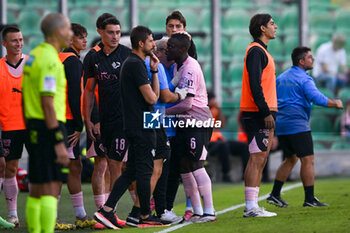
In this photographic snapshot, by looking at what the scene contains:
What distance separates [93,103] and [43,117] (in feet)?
8.66

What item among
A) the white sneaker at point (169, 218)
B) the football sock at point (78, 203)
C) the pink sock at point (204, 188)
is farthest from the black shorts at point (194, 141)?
the football sock at point (78, 203)

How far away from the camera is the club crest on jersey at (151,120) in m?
8.23

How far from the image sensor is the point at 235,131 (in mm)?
17578

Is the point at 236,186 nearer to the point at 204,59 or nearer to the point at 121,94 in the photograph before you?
the point at 204,59

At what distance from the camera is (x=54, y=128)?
21.6ft

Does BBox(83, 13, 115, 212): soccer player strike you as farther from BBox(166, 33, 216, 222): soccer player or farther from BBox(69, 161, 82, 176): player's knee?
BBox(166, 33, 216, 222): soccer player

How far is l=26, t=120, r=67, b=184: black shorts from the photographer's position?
6.67 metres

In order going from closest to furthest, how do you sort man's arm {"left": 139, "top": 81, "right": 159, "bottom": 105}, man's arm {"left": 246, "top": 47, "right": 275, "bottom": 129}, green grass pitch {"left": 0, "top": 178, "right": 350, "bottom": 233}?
green grass pitch {"left": 0, "top": 178, "right": 350, "bottom": 233}
man's arm {"left": 139, "top": 81, "right": 159, "bottom": 105}
man's arm {"left": 246, "top": 47, "right": 275, "bottom": 129}

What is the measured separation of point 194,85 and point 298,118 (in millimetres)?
2364

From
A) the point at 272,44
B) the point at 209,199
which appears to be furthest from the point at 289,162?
the point at 272,44

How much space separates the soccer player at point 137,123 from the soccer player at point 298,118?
9.23 ft

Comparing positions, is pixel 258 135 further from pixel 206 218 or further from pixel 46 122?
pixel 46 122

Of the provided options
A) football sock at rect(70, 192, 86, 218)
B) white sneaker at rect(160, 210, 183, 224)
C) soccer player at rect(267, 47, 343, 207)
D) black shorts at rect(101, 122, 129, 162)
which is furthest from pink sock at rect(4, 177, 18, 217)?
soccer player at rect(267, 47, 343, 207)

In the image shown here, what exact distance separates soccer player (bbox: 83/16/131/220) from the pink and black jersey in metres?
0.67
